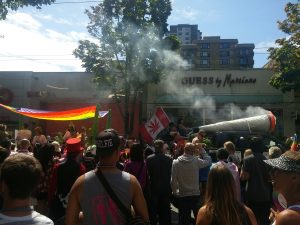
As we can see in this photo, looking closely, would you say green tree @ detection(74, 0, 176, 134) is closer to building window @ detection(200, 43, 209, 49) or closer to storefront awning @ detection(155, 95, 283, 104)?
storefront awning @ detection(155, 95, 283, 104)

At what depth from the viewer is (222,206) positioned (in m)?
3.20

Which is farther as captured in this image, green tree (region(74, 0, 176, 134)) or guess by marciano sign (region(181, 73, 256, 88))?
guess by marciano sign (region(181, 73, 256, 88))

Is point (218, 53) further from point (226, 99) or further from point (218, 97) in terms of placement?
point (226, 99)

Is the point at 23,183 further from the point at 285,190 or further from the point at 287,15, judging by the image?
the point at 287,15

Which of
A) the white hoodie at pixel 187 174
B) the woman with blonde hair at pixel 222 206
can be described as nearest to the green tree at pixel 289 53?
the white hoodie at pixel 187 174

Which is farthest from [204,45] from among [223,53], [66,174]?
[66,174]

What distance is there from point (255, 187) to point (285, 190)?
14.9ft

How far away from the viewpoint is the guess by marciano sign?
2780cm

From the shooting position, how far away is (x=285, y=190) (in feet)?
8.27

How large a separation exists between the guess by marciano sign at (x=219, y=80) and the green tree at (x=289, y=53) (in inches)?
135

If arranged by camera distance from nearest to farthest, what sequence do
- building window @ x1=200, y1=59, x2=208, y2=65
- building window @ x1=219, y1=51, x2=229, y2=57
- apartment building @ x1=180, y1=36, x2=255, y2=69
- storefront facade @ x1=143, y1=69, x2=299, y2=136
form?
1. storefront facade @ x1=143, y1=69, x2=299, y2=136
2. apartment building @ x1=180, y1=36, x2=255, y2=69
3. building window @ x1=200, y1=59, x2=208, y2=65
4. building window @ x1=219, y1=51, x2=229, y2=57

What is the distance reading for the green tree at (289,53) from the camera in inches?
914

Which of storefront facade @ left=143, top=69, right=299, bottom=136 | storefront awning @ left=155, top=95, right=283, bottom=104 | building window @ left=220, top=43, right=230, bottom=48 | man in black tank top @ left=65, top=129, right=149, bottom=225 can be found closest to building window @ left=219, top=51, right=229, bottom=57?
building window @ left=220, top=43, right=230, bottom=48

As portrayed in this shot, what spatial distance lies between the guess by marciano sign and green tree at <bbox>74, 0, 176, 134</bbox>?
4.09m
